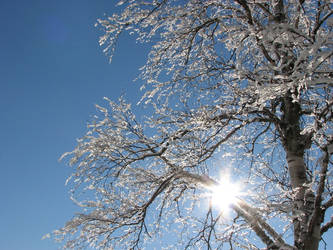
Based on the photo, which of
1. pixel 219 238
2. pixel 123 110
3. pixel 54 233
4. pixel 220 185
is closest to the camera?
pixel 219 238

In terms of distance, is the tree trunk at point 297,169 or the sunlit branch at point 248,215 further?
the sunlit branch at point 248,215

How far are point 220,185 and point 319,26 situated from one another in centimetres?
281

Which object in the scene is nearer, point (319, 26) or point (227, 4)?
point (319, 26)

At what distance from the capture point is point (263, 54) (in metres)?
5.16

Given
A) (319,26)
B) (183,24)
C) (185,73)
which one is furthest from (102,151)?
(319,26)

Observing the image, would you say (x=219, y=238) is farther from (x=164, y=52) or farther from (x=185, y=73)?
(x=164, y=52)

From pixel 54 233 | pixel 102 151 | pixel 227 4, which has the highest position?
pixel 227 4

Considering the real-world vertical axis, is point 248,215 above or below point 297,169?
below

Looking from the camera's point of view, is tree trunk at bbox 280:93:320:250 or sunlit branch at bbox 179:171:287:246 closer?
tree trunk at bbox 280:93:320:250

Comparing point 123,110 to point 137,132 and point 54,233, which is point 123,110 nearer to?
point 137,132

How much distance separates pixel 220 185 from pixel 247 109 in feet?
4.30

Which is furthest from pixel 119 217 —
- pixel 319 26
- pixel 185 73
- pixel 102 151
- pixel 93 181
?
pixel 319 26

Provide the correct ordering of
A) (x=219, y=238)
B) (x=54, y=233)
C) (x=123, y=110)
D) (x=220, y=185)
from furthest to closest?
(x=123, y=110), (x=54, y=233), (x=220, y=185), (x=219, y=238)

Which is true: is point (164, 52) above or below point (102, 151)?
above
